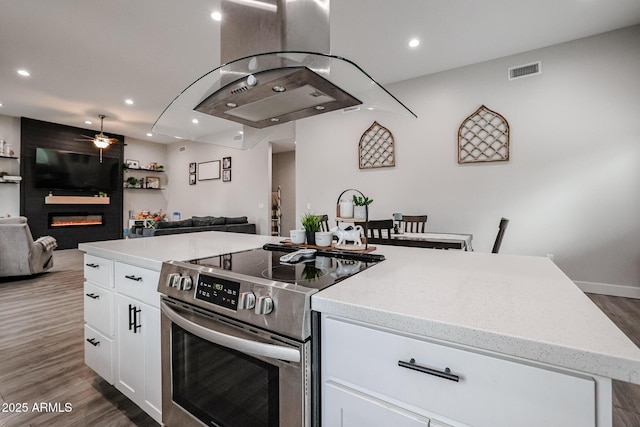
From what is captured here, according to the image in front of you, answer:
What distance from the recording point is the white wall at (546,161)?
10.8ft

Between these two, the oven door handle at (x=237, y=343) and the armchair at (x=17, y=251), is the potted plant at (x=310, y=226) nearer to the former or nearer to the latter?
the oven door handle at (x=237, y=343)

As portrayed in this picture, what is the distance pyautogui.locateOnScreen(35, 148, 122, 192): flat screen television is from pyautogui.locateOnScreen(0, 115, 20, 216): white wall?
369mm

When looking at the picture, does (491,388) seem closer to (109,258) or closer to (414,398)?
(414,398)

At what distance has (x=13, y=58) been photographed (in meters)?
3.86

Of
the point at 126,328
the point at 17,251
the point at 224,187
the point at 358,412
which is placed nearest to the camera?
the point at 358,412

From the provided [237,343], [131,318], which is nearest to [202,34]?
[131,318]

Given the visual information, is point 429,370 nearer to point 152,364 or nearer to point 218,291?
point 218,291

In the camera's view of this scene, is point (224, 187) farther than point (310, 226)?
Yes

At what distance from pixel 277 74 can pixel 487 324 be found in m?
1.04

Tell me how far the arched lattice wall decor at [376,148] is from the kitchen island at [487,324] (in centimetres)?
364

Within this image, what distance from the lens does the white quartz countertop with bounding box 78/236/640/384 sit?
0.54 metres

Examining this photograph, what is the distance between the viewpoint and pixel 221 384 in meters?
1.07

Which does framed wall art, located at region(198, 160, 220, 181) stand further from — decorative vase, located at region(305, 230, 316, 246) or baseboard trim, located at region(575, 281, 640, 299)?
baseboard trim, located at region(575, 281, 640, 299)

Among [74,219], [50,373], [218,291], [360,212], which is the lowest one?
[50,373]
